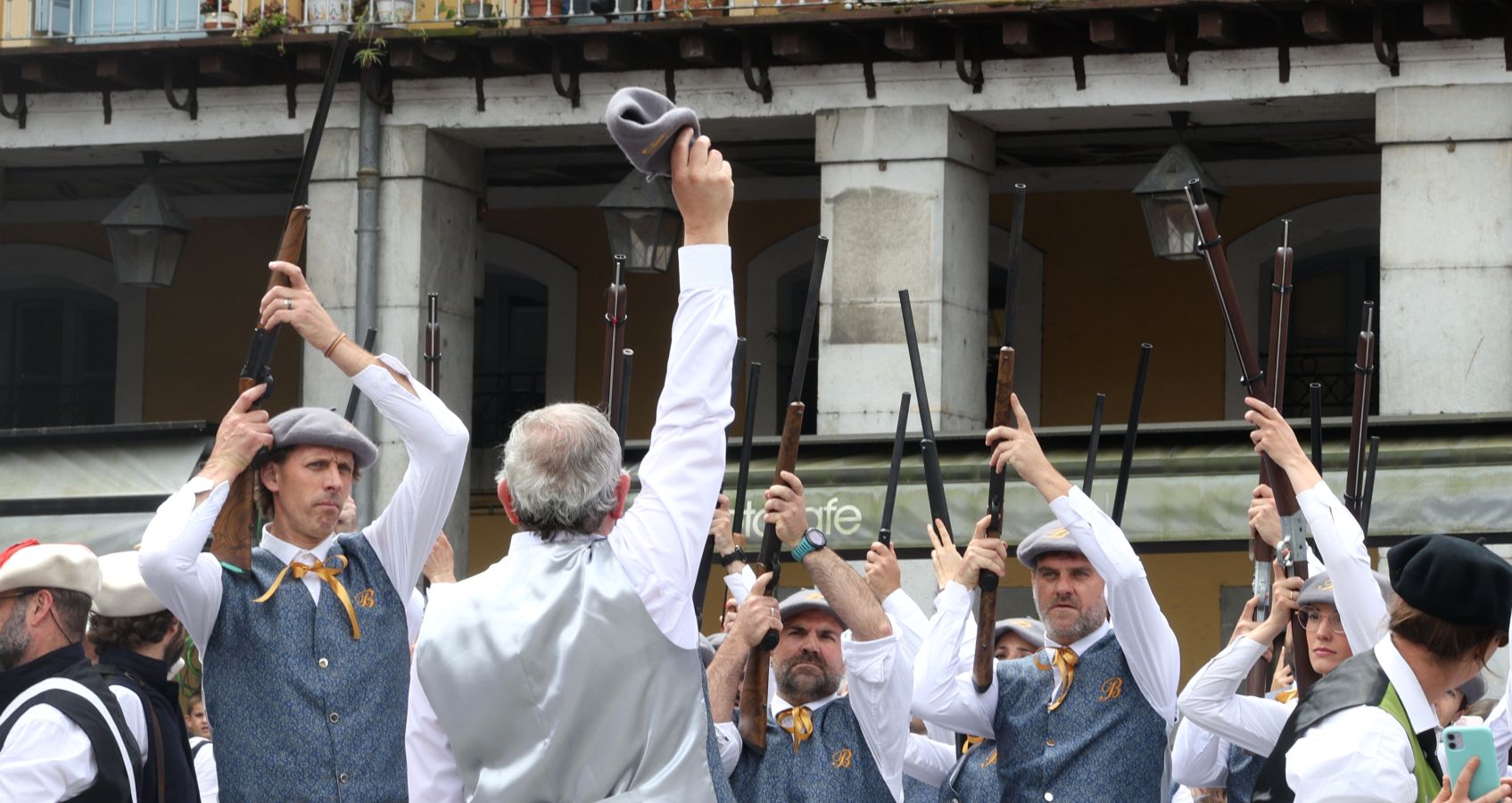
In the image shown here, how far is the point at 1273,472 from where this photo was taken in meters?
5.46

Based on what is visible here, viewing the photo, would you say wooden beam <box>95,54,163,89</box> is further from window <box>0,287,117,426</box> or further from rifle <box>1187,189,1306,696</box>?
rifle <box>1187,189,1306,696</box>

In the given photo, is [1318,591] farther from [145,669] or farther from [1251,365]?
[145,669]

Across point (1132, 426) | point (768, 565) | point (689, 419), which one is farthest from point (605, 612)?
point (1132, 426)

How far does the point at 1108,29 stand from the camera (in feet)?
34.2

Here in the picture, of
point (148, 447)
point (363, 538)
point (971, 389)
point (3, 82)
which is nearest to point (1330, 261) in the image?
A: point (971, 389)

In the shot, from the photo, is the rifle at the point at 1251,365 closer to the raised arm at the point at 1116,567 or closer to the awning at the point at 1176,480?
the raised arm at the point at 1116,567

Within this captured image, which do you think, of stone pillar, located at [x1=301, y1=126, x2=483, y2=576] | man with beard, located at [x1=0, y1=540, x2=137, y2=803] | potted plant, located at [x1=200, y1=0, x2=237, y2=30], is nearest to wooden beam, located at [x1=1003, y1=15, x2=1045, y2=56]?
stone pillar, located at [x1=301, y1=126, x2=483, y2=576]

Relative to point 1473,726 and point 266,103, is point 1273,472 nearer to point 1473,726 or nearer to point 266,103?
point 1473,726

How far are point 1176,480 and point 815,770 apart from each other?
14.4 feet

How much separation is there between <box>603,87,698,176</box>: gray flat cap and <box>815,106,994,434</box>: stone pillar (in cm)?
723

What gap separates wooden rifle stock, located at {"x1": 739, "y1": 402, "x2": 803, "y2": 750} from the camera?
548cm

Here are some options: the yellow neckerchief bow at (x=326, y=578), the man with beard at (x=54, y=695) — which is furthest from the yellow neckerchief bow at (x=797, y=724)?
the man with beard at (x=54, y=695)

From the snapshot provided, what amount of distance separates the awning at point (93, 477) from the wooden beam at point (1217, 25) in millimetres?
5283

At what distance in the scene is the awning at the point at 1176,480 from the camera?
878 cm
